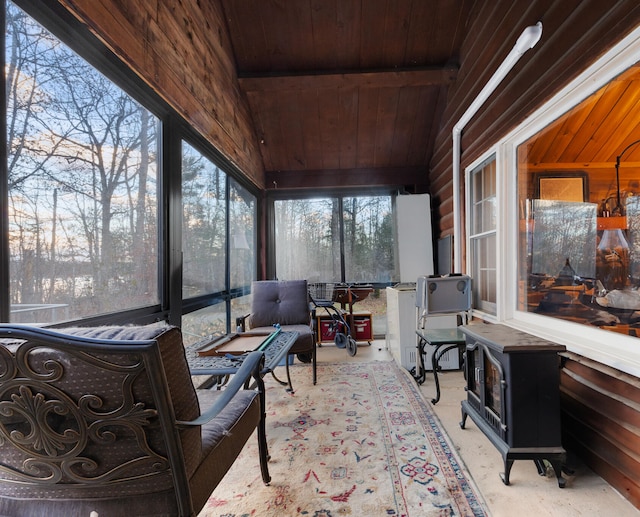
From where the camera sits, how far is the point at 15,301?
4.31ft

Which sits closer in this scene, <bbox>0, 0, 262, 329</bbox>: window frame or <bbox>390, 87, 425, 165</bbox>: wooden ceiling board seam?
<bbox>0, 0, 262, 329</bbox>: window frame

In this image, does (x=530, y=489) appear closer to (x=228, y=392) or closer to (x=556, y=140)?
(x=228, y=392)

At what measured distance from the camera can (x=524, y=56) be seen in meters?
2.33

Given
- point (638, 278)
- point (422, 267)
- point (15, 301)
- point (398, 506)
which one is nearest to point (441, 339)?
point (398, 506)

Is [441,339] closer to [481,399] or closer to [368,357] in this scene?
[481,399]

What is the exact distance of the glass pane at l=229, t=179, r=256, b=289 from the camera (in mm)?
3821

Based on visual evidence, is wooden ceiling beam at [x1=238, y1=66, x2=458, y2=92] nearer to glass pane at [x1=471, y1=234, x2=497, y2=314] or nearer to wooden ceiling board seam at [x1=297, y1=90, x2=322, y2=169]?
wooden ceiling board seam at [x1=297, y1=90, x2=322, y2=169]

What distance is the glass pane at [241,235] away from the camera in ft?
12.5

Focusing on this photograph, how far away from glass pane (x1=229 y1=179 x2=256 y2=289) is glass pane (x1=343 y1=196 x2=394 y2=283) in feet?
4.74

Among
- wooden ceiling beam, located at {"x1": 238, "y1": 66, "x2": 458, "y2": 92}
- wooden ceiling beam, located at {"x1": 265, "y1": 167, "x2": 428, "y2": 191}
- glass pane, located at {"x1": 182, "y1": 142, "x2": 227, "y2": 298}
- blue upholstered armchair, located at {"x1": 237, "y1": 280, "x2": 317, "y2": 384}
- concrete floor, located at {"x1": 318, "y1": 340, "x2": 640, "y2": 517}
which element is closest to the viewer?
concrete floor, located at {"x1": 318, "y1": 340, "x2": 640, "y2": 517}

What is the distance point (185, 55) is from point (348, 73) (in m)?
1.89

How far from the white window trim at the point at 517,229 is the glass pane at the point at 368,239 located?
2.35 metres

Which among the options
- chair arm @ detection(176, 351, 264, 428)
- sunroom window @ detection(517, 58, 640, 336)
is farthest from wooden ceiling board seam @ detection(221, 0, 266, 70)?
chair arm @ detection(176, 351, 264, 428)

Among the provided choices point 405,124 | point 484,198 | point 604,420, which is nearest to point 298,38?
point 405,124
